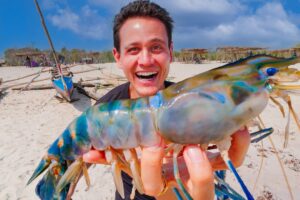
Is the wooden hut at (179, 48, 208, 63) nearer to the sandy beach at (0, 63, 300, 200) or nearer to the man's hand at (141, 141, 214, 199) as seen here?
the sandy beach at (0, 63, 300, 200)

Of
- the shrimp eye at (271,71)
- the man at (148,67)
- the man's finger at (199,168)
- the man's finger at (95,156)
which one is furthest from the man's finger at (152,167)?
the shrimp eye at (271,71)

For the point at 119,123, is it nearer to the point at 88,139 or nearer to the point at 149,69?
the point at 88,139

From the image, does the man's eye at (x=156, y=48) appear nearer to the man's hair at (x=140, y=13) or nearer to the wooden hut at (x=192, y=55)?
the man's hair at (x=140, y=13)

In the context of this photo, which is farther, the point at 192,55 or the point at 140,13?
the point at 192,55

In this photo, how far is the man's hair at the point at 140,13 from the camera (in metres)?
2.40

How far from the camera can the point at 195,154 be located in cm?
141

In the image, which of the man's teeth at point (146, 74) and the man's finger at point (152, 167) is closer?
the man's finger at point (152, 167)

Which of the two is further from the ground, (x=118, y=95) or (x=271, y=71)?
(x=271, y=71)

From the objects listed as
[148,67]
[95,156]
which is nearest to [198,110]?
[95,156]

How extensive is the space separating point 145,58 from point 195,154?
1067mm

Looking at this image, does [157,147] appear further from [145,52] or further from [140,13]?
[140,13]

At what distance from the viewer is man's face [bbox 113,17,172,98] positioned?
2.23m

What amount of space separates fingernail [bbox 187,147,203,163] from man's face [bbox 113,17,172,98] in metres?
1.02

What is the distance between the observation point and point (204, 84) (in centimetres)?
139
